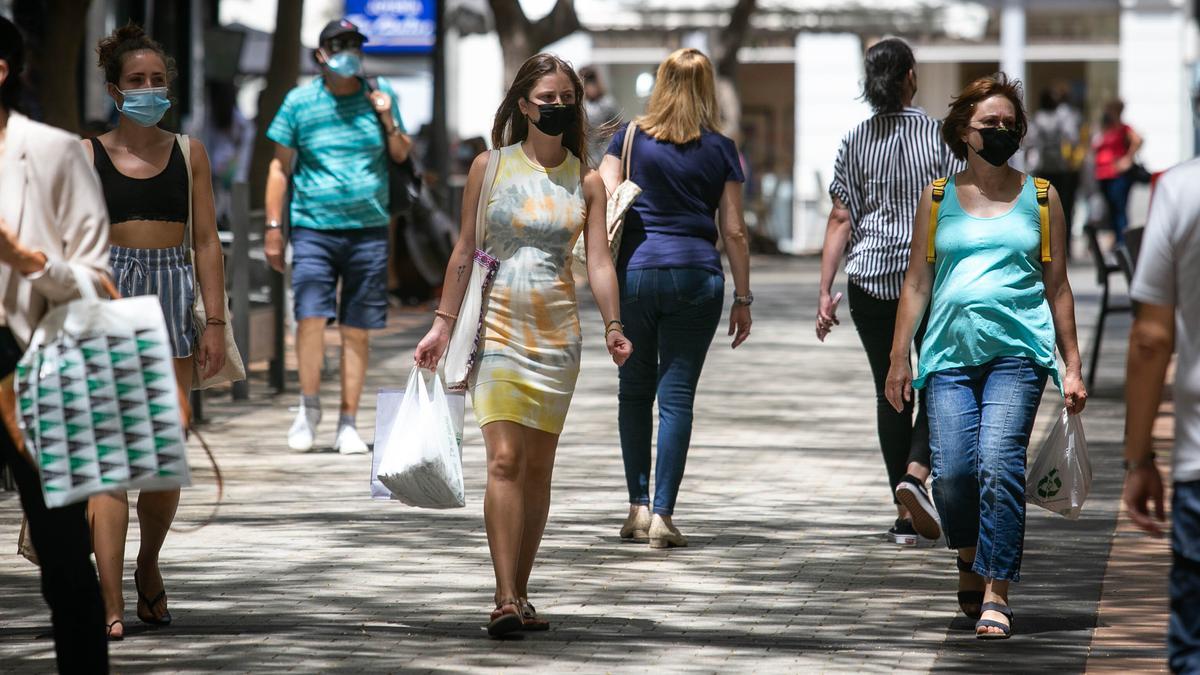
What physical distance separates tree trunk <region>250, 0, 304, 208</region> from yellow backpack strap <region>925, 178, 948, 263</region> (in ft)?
30.9

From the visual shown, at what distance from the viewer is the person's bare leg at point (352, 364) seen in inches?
395

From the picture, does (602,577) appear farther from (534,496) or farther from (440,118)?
(440,118)

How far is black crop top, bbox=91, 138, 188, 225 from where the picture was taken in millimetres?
6150

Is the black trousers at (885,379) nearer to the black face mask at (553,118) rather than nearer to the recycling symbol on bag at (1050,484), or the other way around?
the recycling symbol on bag at (1050,484)

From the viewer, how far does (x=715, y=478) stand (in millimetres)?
9406

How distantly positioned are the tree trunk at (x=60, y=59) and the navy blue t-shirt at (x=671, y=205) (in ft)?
19.6

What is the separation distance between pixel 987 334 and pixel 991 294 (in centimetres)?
12

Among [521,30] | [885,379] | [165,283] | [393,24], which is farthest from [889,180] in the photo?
[393,24]

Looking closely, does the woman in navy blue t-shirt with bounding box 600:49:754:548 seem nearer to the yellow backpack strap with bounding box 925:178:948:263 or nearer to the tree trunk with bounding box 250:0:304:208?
the yellow backpack strap with bounding box 925:178:948:263

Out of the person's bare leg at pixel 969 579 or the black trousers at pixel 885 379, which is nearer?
the person's bare leg at pixel 969 579

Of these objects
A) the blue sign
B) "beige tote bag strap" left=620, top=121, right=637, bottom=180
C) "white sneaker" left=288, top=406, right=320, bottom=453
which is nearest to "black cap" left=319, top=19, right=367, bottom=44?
"white sneaker" left=288, top=406, right=320, bottom=453

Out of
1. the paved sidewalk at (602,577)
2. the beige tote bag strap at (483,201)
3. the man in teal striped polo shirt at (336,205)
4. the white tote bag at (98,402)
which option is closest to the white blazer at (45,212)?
the white tote bag at (98,402)

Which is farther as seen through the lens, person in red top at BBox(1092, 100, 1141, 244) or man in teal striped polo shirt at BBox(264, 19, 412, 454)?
person in red top at BBox(1092, 100, 1141, 244)

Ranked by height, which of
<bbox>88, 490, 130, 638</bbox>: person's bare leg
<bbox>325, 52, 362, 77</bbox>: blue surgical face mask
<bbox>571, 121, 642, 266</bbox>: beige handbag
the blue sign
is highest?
the blue sign
